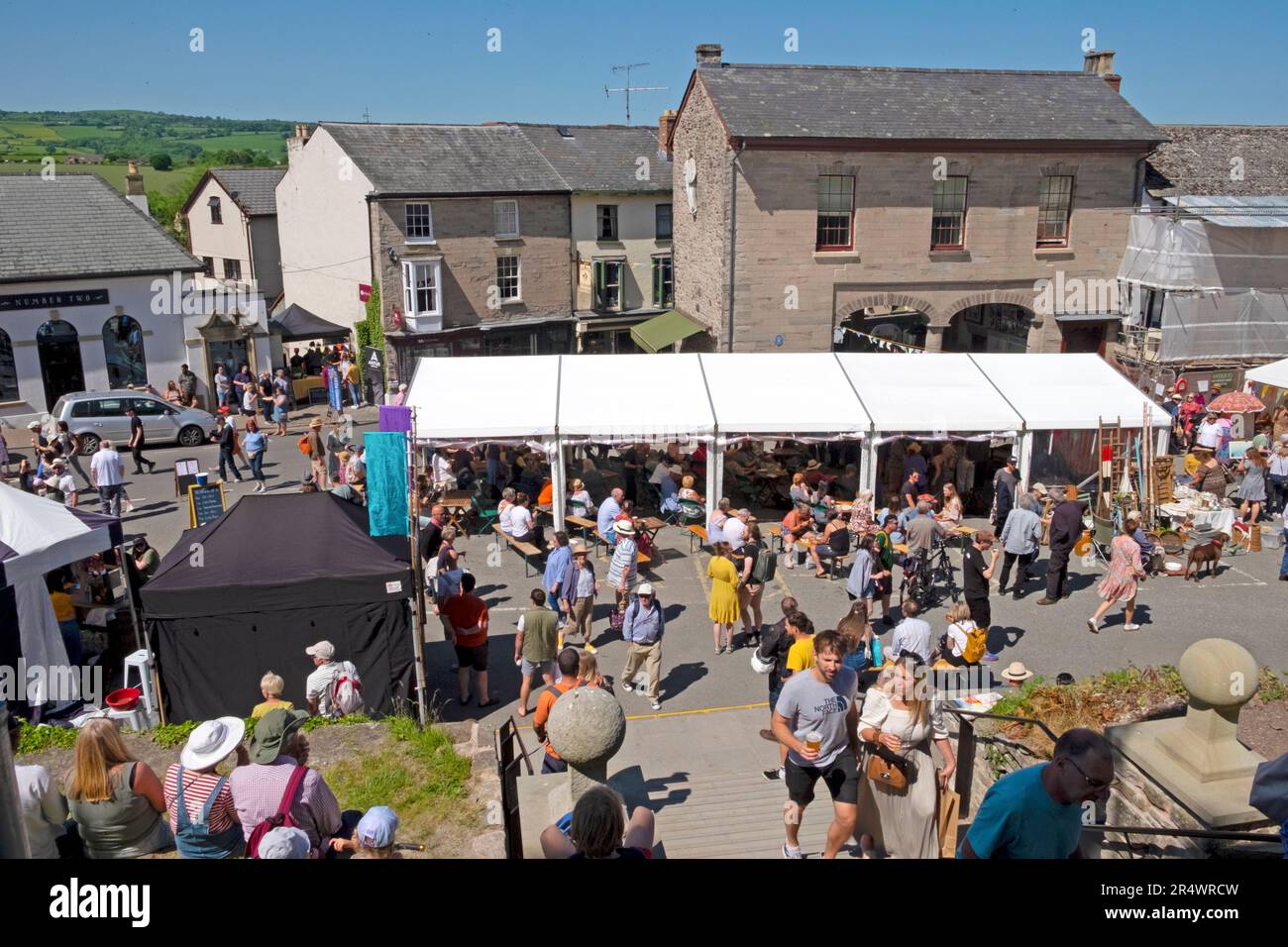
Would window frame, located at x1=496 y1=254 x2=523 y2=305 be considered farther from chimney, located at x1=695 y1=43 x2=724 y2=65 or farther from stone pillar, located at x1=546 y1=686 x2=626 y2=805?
stone pillar, located at x1=546 y1=686 x2=626 y2=805

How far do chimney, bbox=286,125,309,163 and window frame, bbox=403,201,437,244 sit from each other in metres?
6.70

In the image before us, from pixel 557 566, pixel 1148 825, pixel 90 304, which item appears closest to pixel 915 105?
pixel 557 566

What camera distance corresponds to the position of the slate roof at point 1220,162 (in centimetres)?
2888

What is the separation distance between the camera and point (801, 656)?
337 inches

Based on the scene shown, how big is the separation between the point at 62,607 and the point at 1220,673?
477 inches

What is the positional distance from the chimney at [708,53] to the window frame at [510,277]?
9.72m

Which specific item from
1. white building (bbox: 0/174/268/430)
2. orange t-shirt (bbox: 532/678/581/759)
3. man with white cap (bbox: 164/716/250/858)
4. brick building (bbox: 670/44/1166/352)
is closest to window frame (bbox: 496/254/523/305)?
white building (bbox: 0/174/268/430)

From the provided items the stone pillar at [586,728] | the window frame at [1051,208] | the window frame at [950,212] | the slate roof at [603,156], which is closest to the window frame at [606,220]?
the slate roof at [603,156]

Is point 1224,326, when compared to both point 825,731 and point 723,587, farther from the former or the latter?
point 825,731

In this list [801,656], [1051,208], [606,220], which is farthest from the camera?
[606,220]

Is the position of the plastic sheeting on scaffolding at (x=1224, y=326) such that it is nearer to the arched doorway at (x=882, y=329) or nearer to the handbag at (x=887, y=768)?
the arched doorway at (x=882, y=329)

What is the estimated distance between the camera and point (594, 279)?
34.4 meters

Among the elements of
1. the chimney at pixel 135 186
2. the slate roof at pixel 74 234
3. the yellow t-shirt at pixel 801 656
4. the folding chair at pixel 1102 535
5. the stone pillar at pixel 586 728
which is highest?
the chimney at pixel 135 186
